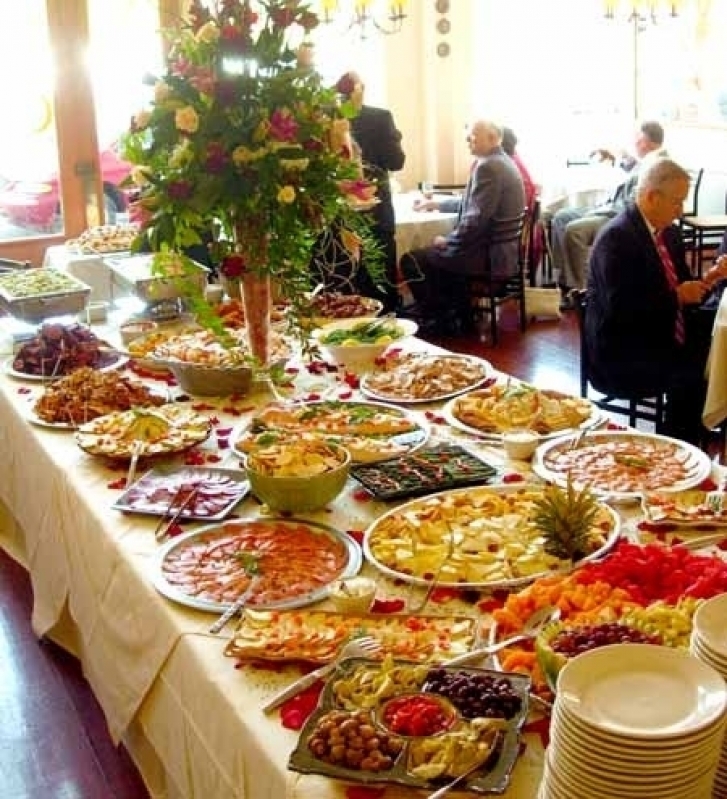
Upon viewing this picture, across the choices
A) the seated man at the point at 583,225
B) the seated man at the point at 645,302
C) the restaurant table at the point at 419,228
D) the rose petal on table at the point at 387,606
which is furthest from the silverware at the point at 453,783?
the seated man at the point at 583,225

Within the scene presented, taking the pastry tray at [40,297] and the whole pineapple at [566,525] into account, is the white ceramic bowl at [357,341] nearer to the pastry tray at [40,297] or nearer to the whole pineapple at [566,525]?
the pastry tray at [40,297]

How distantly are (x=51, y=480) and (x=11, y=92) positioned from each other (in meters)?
3.85

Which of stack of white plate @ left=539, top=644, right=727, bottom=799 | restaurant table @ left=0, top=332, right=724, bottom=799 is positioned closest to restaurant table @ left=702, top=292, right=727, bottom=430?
restaurant table @ left=0, top=332, right=724, bottom=799

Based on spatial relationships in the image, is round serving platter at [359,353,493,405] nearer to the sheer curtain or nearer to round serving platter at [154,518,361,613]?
round serving platter at [154,518,361,613]

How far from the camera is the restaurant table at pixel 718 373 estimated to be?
11.6 ft

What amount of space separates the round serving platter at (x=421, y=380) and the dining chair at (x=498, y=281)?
2.94 metres

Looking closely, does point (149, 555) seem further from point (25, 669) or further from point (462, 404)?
point (25, 669)

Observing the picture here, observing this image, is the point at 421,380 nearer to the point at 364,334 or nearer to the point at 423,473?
the point at 364,334

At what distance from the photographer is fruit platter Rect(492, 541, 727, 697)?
139cm

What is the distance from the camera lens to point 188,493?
2139 mm

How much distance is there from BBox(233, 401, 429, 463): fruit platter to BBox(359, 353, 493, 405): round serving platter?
0.11 m

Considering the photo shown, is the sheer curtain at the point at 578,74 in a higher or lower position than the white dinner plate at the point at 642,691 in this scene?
higher

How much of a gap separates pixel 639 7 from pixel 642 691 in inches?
262

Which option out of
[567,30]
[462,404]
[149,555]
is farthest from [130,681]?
[567,30]
